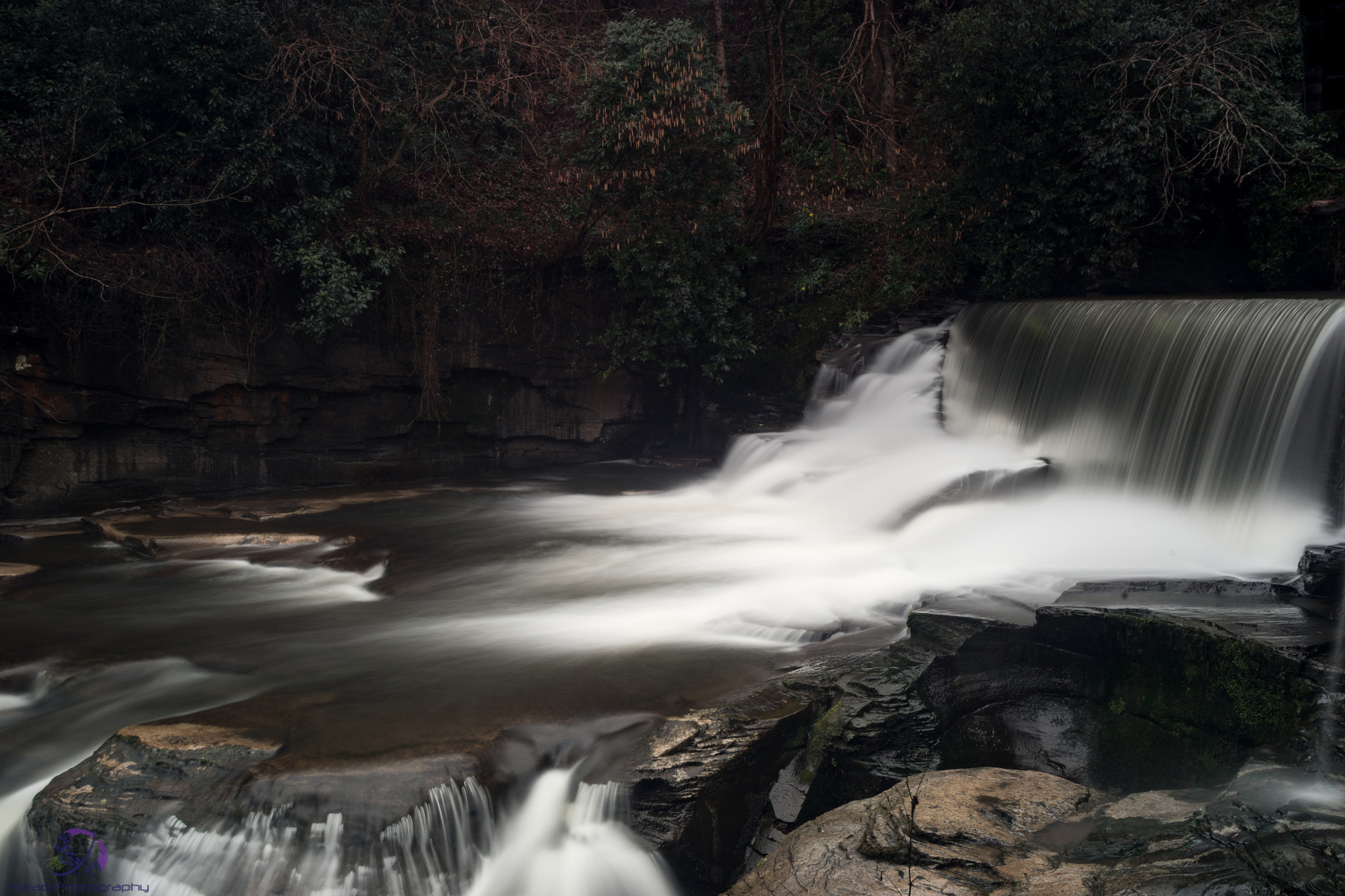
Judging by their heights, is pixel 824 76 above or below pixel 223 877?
above

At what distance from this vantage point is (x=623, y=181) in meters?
11.9

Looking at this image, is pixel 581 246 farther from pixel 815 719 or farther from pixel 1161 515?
pixel 815 719

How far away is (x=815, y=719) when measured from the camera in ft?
15.6

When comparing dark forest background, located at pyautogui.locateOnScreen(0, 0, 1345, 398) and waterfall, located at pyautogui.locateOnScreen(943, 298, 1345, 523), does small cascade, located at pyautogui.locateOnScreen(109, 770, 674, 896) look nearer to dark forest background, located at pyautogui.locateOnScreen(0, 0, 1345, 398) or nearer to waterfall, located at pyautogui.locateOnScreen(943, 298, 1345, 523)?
waterfall, located at pyautogui.locateOnScreen(943, 298, 1345, 523)

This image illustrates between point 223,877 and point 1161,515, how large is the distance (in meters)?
7.78

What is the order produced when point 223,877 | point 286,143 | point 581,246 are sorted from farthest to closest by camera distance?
point 581,246 < point 286,143 < point 223,877

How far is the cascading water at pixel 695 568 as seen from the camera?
403cm

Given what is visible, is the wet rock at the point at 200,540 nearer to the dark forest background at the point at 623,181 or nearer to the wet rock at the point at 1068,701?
the dark forest background at the point at 623,181

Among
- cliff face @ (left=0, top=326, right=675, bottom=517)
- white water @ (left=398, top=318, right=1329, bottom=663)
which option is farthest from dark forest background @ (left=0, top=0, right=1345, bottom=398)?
white water @ (left=398, top=318, right=1329, bottom=663)

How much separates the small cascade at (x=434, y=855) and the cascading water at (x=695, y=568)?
1 centimetres

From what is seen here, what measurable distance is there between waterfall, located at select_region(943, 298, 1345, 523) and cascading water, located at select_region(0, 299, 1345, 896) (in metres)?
0.03

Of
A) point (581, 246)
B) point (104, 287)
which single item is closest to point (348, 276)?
point (104, 287)

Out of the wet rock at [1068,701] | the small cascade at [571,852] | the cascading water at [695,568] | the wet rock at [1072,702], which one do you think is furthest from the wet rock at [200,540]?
the wet rock at [1072,702]

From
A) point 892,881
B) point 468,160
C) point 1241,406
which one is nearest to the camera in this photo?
point 892,881
